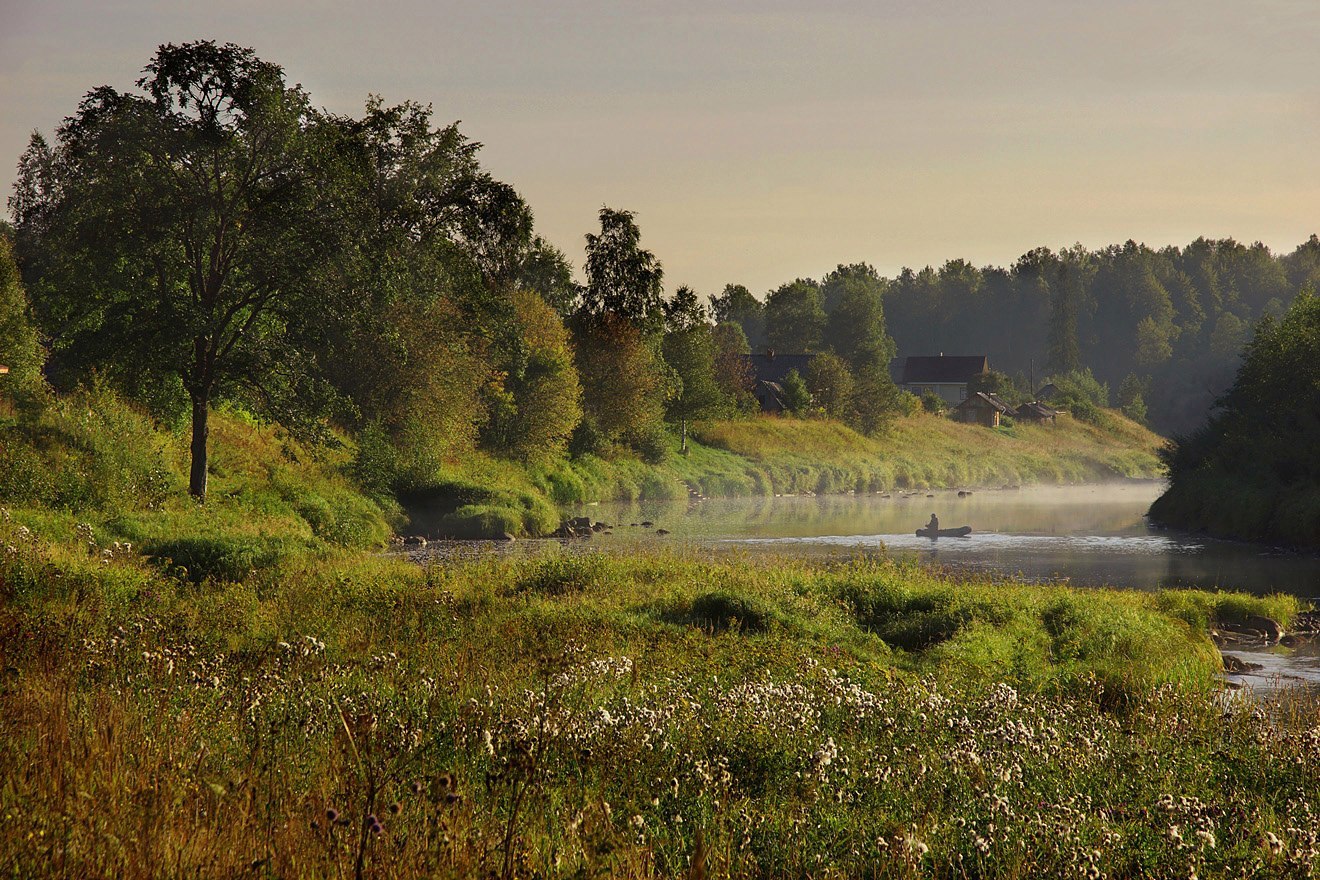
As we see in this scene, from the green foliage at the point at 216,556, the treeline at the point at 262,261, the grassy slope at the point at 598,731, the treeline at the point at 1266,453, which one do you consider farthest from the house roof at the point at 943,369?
the green foliage at the point at 216,556

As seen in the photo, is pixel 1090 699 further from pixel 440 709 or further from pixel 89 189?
pixel 89 189

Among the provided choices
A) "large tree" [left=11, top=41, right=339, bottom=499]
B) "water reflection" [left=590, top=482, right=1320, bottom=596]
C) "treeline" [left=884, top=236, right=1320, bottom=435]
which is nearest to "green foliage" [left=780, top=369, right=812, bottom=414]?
"water reflection" [left=590, top=482, right=1320, bottom=596]

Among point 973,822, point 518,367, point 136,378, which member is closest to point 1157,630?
point 973,822

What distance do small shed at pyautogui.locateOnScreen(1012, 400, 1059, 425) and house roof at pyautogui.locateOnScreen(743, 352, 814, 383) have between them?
76.3 ft

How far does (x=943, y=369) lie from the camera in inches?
5153

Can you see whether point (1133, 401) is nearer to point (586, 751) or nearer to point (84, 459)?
point (84, 459)

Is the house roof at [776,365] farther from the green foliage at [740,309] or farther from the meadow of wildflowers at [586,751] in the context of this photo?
the meadow of wildflowers at [586,751]

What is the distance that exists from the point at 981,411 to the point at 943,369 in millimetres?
24937

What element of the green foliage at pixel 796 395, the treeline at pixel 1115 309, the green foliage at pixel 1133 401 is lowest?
the green foliage at pixel 796 395

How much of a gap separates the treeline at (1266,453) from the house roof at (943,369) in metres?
80.1

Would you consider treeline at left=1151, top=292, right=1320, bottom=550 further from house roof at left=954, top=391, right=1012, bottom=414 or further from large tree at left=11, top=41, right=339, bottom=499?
house roof at left=954, top=391, right=1012, bottom=414

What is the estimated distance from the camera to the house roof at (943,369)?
127m

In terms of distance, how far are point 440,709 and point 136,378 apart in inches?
892

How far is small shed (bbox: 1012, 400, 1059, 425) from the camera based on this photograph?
4227 inches
